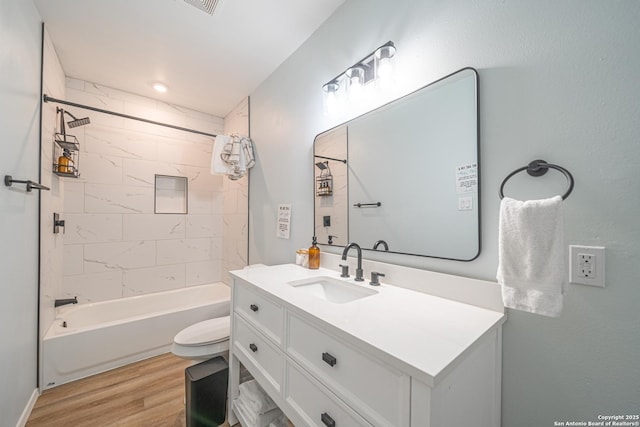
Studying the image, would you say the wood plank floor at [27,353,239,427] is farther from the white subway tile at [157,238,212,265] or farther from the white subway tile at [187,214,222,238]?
the white subway tile at [187,214,222,238]

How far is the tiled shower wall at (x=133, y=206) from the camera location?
8.02 feet

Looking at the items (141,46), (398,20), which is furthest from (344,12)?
(141,46)

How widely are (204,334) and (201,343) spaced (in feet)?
0.35

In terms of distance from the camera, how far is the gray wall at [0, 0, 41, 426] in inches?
48.0

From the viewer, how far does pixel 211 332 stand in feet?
5.43

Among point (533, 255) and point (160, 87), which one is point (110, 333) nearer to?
point (160, 87)

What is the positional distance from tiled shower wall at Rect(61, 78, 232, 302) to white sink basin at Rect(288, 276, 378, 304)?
2.27m

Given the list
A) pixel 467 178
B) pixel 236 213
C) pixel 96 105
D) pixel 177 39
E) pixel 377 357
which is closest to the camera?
pixel 377 357

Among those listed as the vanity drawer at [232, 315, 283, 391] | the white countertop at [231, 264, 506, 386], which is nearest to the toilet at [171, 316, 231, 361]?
the vanity drawer at [232, 315, 283, 391]

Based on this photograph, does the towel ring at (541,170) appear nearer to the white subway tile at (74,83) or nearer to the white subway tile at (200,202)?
the white subway tile at (200,202)

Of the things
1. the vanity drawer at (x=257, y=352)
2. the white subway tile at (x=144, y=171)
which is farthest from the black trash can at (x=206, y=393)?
the white subway tile at (x=144, y=171)

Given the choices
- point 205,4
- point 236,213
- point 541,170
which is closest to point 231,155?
point 236,213

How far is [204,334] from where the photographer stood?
163cm

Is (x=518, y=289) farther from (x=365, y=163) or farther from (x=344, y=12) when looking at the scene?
(x=344, y=12)
